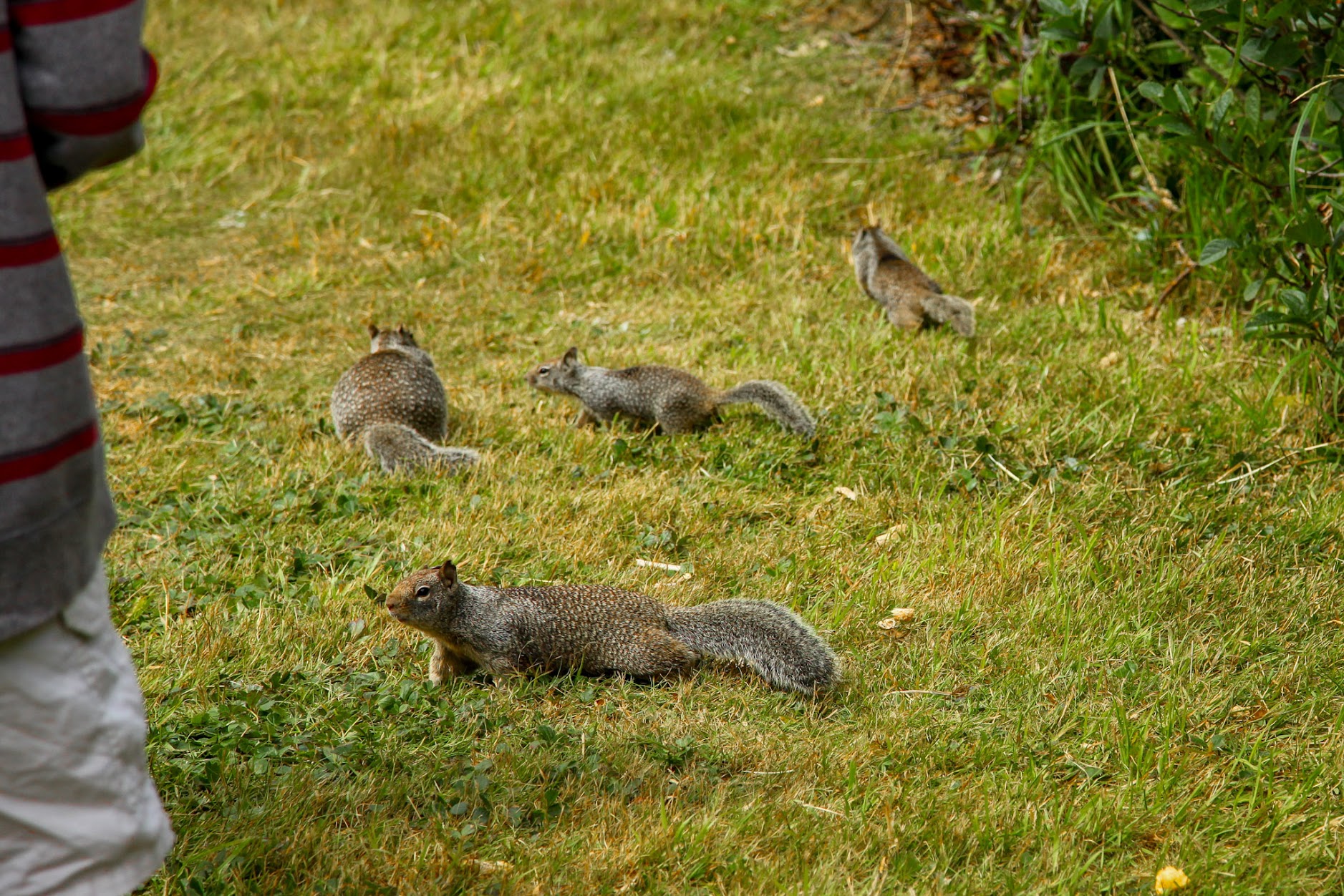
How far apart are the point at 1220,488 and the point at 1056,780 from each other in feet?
6.14

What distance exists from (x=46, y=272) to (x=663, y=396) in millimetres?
3552

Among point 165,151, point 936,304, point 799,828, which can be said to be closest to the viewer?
point 799,828

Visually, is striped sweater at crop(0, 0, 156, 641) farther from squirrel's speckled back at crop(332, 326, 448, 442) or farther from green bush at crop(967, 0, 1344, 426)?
green bush at crop(967, 0, 1344, 426)

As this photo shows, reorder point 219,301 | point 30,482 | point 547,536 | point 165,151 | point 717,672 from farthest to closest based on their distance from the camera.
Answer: point 165,151 < point 219,301 < point 547,536 < point 717,672 < point 30,482

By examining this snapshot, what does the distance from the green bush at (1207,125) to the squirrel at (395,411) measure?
2.96 metres

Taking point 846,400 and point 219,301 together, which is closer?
point 846,400

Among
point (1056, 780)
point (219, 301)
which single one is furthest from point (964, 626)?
point (219, 301)

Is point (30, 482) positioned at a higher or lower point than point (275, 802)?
higher

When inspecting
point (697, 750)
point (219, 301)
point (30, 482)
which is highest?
point (30, 482)

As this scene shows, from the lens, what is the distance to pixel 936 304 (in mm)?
5688

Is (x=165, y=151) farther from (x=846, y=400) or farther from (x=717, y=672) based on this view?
(x=717, y=672)

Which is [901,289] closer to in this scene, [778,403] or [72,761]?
[778,403]

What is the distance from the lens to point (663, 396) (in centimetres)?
507

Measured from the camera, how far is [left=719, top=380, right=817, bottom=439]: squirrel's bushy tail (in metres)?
4.89
